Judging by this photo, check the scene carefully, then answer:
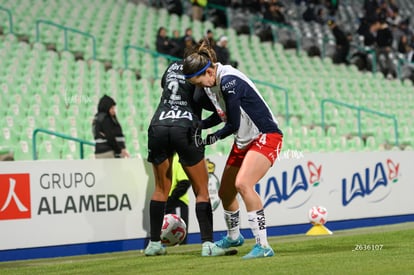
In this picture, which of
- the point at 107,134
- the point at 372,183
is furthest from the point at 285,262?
the point at 372,183

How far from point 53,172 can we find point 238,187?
3890 mm

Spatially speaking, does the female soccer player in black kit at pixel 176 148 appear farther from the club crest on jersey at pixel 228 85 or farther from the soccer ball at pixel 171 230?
the club crest on jersey at pixel 228 85

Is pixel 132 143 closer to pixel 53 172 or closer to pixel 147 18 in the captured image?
pixel 53 172

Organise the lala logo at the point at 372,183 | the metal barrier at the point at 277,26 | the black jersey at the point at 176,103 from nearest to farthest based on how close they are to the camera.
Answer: the black jersey at the point at 176,103 < the lala logo at the point at 372,183 < the metal barrier at the point at 277,26

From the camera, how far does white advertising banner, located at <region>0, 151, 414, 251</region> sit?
40.7 feet

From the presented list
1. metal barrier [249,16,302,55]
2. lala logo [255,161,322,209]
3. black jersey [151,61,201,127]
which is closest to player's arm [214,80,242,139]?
black jersey [151,61,201,127]

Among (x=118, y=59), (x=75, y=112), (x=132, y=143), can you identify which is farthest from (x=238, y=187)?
(x=118, y=59)

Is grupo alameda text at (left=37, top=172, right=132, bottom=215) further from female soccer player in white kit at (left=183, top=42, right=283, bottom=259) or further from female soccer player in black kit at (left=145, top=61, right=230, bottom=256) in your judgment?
female soccer player in white kit at (left=183, top=42, right=283, bottom=259)

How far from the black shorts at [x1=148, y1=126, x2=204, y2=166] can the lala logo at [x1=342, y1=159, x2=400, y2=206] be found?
6.49 metres

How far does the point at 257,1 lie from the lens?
94.2ft

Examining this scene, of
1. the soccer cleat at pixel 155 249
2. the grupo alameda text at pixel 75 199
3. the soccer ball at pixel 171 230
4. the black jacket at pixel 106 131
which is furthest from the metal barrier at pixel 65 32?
the soccer cleat at pixel 155 249

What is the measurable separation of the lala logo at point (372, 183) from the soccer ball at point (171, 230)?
17.9 ft

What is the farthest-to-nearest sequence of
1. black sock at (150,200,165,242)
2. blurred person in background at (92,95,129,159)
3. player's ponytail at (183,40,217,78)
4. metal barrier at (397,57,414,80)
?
metal barrier at (397,57,414,80) < blurred person in background at (92,95,129,159) < black sock at (150,200,165,242) < player's ponytail at (183,40,217,78)

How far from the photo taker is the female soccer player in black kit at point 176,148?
10.5m
